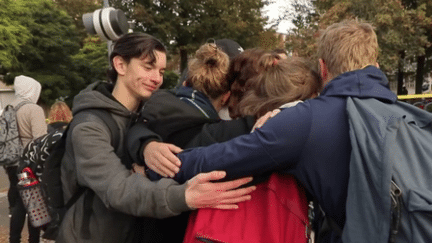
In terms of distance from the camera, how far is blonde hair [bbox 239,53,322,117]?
1624mm

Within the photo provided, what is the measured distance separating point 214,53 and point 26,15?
74.3ft

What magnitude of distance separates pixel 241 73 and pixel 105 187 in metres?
0.80

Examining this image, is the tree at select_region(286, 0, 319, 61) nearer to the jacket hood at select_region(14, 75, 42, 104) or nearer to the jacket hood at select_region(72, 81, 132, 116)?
the jacket hood at select_region(14, 75, 42, 104)

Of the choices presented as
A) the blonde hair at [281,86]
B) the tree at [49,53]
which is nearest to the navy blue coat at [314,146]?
the blonde hair at [281,86]

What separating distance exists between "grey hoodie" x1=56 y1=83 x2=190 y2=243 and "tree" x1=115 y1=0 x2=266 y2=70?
19.6 meters

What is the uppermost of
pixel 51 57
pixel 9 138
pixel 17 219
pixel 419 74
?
pixel 9 138

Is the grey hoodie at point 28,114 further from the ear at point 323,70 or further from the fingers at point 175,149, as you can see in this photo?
the ear at point 323,70

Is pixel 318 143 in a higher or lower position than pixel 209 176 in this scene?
higher

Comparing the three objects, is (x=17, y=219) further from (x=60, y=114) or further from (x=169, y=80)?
(x=169, y=80)

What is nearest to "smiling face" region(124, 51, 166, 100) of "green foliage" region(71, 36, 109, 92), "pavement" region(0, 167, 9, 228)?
"pavement" region(0, 167, 9, 228)

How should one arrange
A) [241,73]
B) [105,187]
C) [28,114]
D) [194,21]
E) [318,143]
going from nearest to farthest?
[318,143]
[105,187]
[241,73]
[28,114]
[194,21]

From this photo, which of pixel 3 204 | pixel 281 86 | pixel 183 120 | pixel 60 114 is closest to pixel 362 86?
pixel 281 86

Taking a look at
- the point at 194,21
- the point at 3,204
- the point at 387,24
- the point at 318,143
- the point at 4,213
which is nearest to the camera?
the point at 318,143

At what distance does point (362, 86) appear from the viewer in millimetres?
1405
